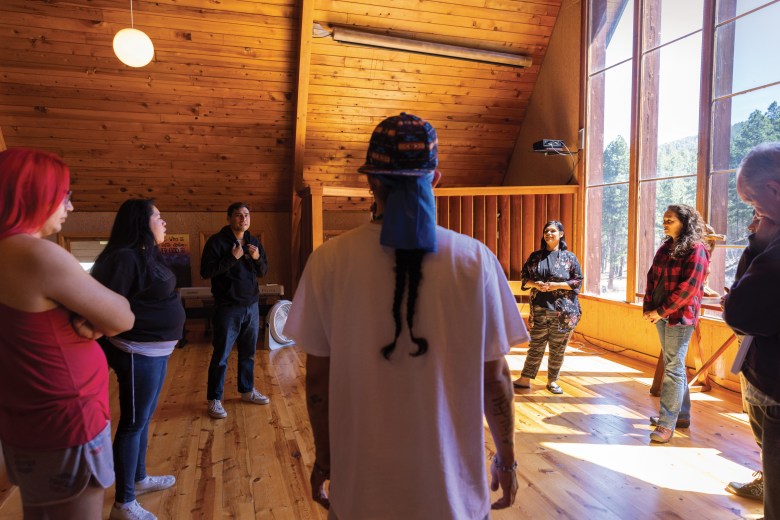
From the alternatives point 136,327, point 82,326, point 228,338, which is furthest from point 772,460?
point 228,338

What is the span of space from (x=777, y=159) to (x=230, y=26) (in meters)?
5.17

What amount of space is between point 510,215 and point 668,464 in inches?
148

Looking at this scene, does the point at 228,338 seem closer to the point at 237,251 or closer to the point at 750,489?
the point at 237,251

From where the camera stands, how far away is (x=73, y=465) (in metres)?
1.33

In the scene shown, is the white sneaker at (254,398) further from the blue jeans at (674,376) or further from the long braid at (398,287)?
the long braid at (398,287)

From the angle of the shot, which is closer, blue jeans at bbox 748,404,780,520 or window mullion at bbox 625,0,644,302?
blue jeans at bbox 748,404,780,520

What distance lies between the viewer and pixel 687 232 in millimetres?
3246

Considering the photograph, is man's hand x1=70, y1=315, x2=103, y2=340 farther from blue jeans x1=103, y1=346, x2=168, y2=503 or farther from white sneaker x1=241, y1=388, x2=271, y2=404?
white sneaker x1=241, y1=388, x2=271, y2=404

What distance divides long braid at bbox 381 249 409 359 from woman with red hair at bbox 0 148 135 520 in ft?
2.72

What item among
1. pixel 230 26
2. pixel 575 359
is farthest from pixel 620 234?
pixel 230 26

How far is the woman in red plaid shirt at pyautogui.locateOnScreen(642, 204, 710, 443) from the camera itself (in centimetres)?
316

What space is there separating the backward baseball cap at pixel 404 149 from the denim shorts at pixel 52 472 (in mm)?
1112

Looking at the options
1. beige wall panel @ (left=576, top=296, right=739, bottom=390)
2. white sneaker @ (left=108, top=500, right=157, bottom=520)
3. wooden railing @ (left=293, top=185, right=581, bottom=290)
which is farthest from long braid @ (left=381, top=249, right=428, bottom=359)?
wooden railing @ (left=293, top=185, right=581, bottom=290)

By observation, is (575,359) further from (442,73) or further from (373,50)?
(373,50)
